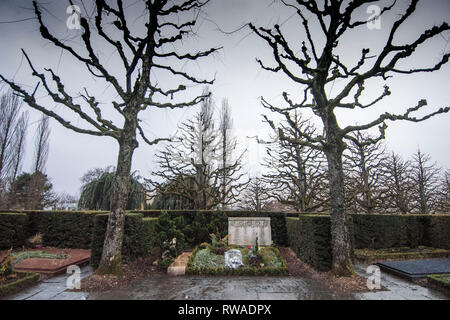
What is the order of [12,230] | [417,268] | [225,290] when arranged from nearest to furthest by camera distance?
[225,290] < [417,268] < [12,230]

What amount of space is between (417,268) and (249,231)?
6.37 meters

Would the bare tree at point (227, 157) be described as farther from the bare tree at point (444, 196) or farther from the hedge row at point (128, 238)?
the bare tree at point (444, 196)

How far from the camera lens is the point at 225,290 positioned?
4.92 m

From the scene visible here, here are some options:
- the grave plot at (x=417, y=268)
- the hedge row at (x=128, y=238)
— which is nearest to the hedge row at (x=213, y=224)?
the hedge row at (x=128, y=238)

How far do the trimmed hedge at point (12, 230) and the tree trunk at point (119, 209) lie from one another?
24.3 feet

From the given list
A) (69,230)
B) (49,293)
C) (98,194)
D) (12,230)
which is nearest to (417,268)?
(49,293)

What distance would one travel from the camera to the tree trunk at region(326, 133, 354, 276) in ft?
18.9

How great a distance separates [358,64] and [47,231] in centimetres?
1546

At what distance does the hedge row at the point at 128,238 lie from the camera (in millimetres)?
6801

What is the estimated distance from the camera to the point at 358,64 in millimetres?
6410

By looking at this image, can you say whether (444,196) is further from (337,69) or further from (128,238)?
(128,238)
